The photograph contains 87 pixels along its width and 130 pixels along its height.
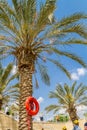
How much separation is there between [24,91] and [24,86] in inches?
11.0

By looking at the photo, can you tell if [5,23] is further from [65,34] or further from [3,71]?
[3,71]

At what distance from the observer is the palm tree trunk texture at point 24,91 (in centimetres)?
1533

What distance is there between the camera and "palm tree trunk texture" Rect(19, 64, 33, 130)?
15.3 m

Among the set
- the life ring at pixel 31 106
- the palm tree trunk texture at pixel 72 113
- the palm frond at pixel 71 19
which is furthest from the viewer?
the palm tree trunk texture at pixel 72 113

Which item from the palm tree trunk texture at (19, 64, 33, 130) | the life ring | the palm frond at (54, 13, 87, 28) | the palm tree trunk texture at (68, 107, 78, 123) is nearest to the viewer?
the life ring

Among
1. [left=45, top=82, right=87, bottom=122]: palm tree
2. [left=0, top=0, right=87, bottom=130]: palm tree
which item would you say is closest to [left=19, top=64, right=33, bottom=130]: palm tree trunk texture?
[left=0, top=0, right=87, bottom=130]: palm tree

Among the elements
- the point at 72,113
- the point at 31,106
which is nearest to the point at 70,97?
the point at 72,113

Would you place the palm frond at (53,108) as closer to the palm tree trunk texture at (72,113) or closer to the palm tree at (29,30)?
the palm tree trunk texture at (72,113)

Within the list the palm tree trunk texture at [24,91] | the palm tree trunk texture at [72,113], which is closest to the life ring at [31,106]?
the palm tree trunk texture at [24,91]

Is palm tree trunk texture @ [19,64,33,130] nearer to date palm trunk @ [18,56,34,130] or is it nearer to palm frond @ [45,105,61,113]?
date palm trunk @ [18,56,34,130]

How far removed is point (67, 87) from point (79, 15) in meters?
22.1

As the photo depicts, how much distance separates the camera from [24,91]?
16078mm

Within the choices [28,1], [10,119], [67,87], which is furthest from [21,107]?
[67,87]

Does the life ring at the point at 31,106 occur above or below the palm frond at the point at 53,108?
below
